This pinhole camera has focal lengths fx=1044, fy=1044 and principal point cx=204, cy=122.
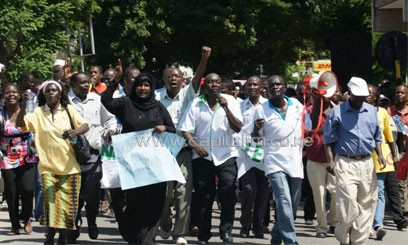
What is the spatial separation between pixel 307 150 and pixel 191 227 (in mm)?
1806

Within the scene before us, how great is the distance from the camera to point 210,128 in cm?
1191

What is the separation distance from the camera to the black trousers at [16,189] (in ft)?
42.2

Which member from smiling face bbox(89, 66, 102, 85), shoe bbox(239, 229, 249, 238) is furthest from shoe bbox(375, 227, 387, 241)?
smiling face bbox(89, 66, 102, 85)

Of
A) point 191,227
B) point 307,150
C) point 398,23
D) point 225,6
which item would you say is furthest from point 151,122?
point 225,6

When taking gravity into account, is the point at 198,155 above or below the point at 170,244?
above

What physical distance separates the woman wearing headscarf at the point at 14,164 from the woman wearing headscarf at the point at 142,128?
7.21ft

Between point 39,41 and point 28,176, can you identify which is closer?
point 28,176

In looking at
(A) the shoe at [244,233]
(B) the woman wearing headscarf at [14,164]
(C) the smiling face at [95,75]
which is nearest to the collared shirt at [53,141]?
(B) the woman wearing headscarf at [14,164]

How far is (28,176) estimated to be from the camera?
1294cm

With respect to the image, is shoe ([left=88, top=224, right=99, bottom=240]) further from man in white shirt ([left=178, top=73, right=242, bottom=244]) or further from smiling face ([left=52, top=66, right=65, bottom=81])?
smiling face ([left=52, top=66, right=65, bottom=81])

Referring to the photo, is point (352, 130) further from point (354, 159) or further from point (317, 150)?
point (317, 150)

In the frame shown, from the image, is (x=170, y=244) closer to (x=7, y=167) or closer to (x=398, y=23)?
(x=7, y=167)

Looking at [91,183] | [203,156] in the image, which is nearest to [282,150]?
[203,156]

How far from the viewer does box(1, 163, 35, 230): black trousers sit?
506 inches
